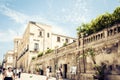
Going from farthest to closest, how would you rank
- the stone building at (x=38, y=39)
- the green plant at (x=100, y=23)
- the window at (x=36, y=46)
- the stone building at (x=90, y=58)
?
the window at (x=36, y=46) → the stone building at (x=38, y=39) → the green plant at (x=100, y=23) → the stone building at (x=90, y=58)

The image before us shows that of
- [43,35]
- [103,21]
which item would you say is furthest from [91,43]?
[43,35]

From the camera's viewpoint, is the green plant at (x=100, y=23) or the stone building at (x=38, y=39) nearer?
the green plant at (x=100, y=23)

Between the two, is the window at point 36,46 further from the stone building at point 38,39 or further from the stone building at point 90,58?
the stone building at point 90,58

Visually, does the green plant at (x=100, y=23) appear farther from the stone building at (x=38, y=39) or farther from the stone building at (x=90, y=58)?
the stone building at (x=38, y=39)

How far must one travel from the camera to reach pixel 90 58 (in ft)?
57.7

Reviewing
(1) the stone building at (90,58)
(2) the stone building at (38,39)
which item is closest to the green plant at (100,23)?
(1) the stone building at (90,58)

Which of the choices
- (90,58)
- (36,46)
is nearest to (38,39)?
(36,46)

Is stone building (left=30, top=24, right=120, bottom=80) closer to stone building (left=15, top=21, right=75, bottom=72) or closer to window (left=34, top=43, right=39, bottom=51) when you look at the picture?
stone building (left=15, top=21, right=75, bottom=72)

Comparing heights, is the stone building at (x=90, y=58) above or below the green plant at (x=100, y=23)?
below

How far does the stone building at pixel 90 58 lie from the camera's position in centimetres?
1423

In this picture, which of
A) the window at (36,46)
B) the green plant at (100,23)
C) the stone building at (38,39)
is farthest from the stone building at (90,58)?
the window at (36,46)

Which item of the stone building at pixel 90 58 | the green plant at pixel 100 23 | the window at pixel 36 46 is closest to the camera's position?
the stone building at pixel 90 58

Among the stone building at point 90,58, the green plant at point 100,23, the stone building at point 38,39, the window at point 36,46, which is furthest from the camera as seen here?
the window at point 36,46

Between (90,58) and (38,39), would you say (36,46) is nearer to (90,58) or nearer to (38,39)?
(38,39)
